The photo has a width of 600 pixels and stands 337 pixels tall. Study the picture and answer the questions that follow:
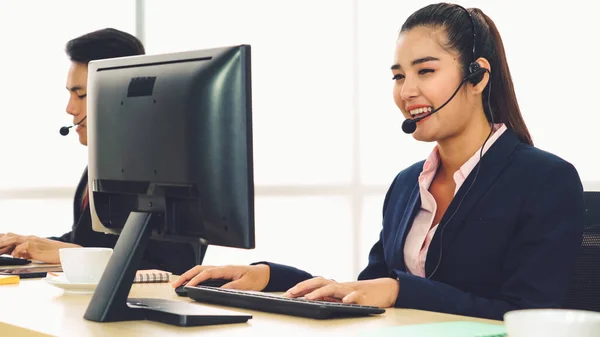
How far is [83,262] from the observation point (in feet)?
6.09

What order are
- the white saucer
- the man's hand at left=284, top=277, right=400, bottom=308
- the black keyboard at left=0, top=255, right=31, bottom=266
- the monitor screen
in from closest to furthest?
the monitor screen < the man's hand at left=284, top=277, right=400, bottom=308 < the white saucer < the black keyboard at left=0, top=255, right=31, bottom=266

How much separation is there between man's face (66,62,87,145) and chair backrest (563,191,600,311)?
1851 millimetres

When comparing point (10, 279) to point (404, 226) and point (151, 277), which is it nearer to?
point (151, 277)

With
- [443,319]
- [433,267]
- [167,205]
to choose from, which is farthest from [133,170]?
[433,267]

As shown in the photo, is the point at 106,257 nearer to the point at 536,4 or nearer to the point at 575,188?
the point at 575,188

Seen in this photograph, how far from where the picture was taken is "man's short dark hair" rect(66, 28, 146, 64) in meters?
3.16

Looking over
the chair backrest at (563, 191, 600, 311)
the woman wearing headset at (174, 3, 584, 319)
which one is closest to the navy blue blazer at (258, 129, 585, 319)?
the woman wearing headset at (174, 3, 584, 319)

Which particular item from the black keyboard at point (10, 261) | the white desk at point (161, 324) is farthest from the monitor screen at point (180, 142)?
the black keyboard at point (10, 261)

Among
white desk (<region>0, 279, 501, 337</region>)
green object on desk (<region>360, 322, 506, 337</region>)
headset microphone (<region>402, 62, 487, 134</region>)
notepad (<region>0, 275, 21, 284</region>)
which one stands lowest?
notepad (<region>0, 275, 21, 284</region>)

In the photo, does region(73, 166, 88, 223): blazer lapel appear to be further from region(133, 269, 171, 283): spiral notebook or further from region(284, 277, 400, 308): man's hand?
region(284, 277, 400, 308): man's hand

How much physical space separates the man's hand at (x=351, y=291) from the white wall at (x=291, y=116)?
259cm

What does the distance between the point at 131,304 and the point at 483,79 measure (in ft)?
3.17

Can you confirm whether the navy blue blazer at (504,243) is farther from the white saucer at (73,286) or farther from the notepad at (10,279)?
the notepad at (10,279)

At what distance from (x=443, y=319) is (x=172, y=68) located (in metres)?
0.63
